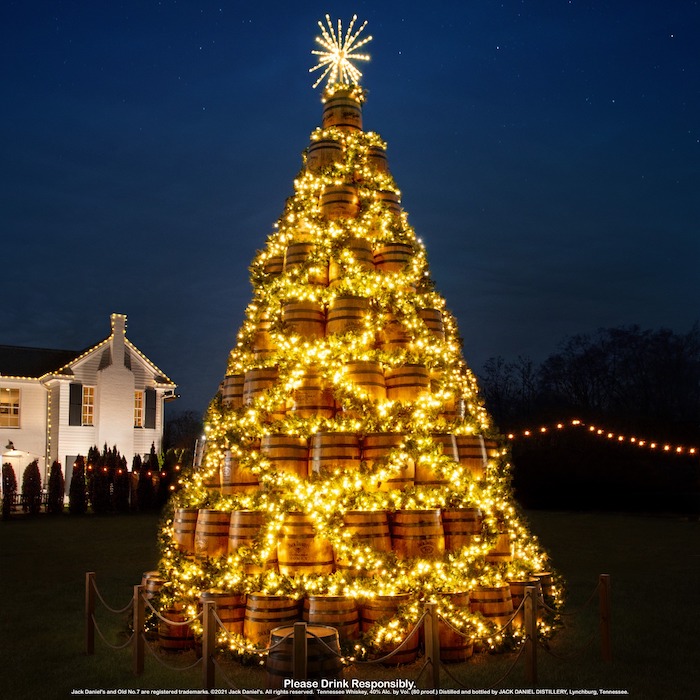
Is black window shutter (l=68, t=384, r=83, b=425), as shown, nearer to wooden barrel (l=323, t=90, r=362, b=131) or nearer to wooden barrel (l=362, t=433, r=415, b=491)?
wooden barrel (l=323, t=90, r=362, b=131)

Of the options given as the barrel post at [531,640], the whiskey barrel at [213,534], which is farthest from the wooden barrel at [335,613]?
the barrel post at [531,640]

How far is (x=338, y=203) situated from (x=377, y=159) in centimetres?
117

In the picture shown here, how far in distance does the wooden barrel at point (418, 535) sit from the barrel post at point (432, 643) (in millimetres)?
1385

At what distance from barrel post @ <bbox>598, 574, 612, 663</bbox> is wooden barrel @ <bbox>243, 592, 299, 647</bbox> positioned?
3.18 meters

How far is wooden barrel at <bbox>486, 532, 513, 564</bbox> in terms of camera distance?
820 centimetres

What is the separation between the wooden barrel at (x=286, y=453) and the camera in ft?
26.4

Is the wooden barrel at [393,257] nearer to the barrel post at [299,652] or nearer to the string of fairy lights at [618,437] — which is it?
the string of fairy lights at [618,437]

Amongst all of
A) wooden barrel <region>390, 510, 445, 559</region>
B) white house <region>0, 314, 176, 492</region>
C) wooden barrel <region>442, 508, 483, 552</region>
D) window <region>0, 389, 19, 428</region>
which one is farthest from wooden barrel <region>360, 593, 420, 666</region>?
window <region>0, 389, 19, 428</region>

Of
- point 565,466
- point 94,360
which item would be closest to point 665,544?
point 565,466

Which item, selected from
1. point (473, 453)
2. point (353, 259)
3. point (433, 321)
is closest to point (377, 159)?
point (353, 259)

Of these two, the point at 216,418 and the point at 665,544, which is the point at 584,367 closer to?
the point at 665,544

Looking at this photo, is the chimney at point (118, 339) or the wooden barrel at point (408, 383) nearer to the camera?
the wooden barrel at point (408, 383)

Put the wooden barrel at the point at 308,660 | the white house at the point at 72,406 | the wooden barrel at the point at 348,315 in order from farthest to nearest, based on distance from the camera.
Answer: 1. the white house at the point at 72,406
2. the wooden barrel at the point at 348,315
3. the wooden barrel at the point at 308,660

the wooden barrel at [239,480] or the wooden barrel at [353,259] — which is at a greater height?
the wooden barrel at [353,259]
